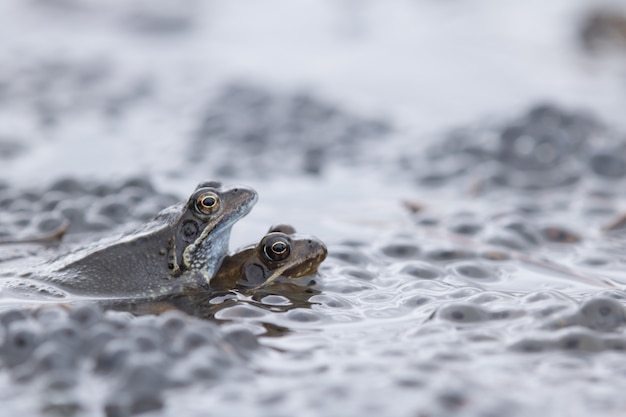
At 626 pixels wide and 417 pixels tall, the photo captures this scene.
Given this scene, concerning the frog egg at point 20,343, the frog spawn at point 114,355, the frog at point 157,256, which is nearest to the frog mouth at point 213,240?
the frog at point 157,256

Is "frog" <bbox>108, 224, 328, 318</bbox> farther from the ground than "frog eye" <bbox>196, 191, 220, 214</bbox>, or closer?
closer

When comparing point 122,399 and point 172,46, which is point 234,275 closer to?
point 122,399

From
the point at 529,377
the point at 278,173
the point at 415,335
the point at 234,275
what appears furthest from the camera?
the point at 278,173

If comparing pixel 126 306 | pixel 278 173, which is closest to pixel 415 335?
pixel 126 306

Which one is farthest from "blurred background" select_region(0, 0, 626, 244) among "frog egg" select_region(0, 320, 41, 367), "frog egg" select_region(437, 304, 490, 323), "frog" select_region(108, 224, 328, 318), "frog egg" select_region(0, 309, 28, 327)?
"frog egg" select_region(0, 320, 41, 367)

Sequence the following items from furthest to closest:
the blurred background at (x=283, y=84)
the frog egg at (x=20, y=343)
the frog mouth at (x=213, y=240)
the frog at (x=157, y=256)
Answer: the blurred background at (x=283, y=84) < the frog mouth at (x=213, y=240) < the frog at (x=157, y=256) < the frog egg at (x=20, y=343)

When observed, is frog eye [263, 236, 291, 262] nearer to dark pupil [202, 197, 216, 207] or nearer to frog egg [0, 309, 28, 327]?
dark pupil [202, 197, 216, 207]

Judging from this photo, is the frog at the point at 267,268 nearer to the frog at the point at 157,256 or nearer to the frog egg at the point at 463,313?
the frog at the point at 157,256

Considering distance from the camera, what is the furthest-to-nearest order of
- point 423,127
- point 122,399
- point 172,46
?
point 172,46
point 423,127
point 122,399
